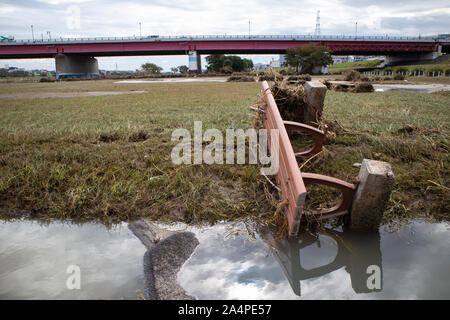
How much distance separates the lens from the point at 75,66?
66.2 meters

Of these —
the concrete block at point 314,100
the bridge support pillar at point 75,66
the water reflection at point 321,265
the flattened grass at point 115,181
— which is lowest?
the water reflection at point 321,265

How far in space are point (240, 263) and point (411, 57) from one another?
87.5 meters

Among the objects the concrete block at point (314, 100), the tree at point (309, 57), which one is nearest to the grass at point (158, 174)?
the concrete block at point (314, 100)

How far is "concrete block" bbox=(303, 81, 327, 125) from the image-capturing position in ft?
16.9

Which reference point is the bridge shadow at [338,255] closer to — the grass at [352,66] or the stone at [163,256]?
the stone at [163,256]

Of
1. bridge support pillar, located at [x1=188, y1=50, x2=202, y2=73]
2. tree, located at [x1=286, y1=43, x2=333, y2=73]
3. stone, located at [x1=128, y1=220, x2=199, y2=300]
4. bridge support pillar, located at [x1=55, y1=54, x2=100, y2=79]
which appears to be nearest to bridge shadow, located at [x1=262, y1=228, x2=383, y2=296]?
stone, located at [x1=128, y1=220, x2=199, y2=300]

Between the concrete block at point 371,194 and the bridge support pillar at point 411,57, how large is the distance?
269ft

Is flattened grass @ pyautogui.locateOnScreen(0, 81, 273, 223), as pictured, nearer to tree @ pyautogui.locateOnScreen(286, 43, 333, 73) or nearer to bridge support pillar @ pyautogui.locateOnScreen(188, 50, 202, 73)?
tree @ pyautogui.locateOnScreen(286, 43, 333, 73)

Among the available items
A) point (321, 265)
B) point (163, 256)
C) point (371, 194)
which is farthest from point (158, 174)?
point (371, 194)

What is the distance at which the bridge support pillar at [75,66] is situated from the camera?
207 ft
